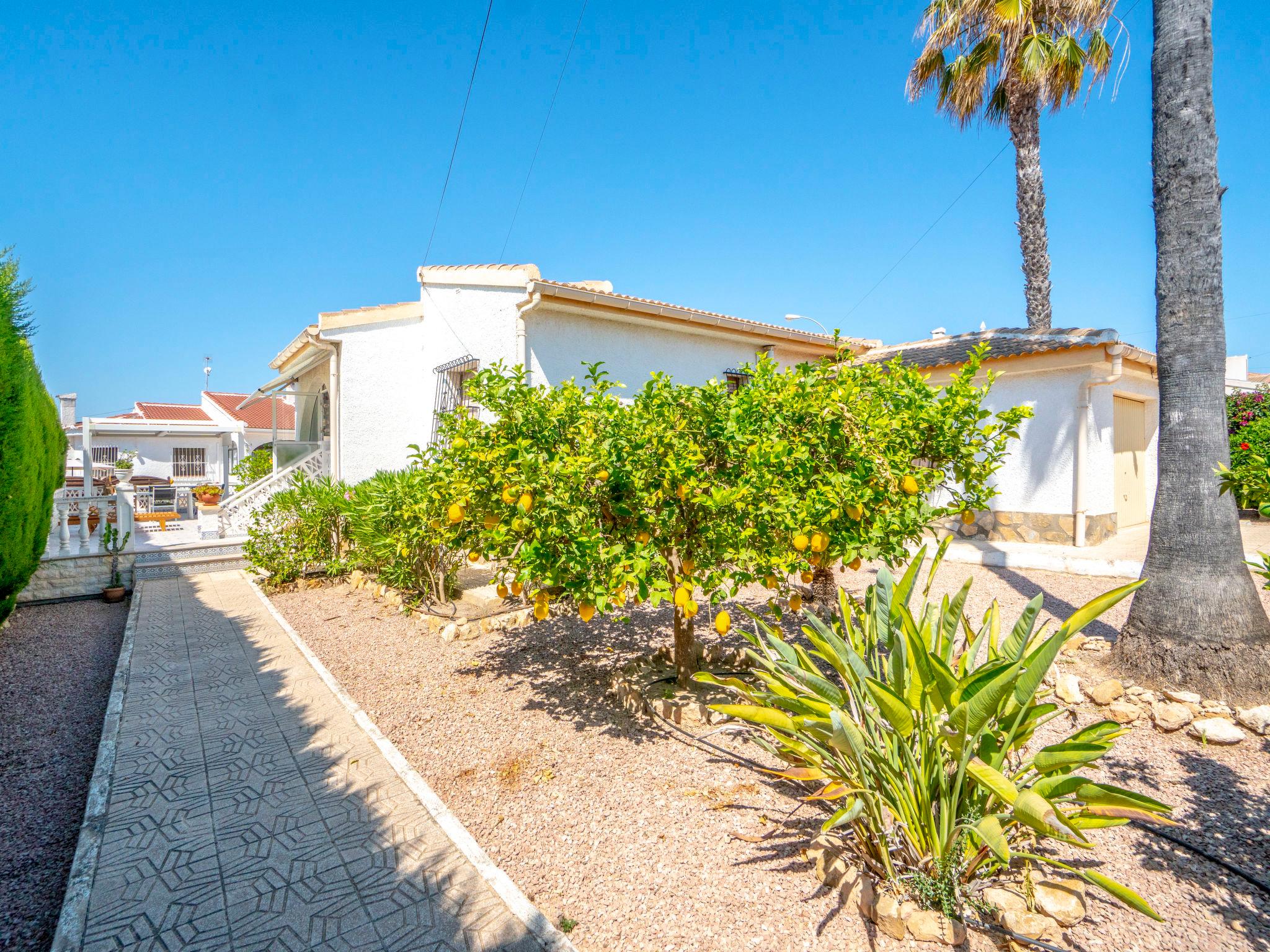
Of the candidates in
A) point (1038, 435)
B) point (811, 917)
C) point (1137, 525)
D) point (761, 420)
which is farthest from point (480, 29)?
point (1137, 525)

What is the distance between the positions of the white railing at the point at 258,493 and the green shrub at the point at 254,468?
2412mm

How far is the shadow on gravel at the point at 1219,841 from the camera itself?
281 cm

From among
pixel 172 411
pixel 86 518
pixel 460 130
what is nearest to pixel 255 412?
pixel 172 411

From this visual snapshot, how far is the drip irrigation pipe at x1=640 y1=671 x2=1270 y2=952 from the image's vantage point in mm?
2553

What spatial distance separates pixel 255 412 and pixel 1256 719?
4162 cm

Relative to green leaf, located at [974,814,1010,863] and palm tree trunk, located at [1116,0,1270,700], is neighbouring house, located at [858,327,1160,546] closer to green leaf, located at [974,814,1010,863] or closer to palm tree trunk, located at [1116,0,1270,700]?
palm tree trunk, located at [1116,0,1270,700]

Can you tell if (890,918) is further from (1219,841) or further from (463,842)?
(463,842)

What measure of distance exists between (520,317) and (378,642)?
215 inches

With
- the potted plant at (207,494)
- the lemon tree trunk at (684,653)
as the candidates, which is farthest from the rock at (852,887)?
the potted plant at (207,494)

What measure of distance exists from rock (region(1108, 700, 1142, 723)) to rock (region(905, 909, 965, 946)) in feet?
9.68

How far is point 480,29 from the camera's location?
26.8 feet

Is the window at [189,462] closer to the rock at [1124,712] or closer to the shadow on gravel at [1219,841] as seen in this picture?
the rock at [1124,712]

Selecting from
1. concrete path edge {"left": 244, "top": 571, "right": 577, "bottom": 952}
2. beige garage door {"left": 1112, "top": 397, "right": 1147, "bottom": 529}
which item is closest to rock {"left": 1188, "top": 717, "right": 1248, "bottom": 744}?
concrete path edge {"left": 244, "top": 571, "right": 577, "bottom": 952}

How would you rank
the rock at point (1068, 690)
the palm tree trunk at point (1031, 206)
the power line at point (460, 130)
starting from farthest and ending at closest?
the palm tree trunk at point (1031, 206) < the power line at point (460, 130) < the rock at point (1068, 690)
